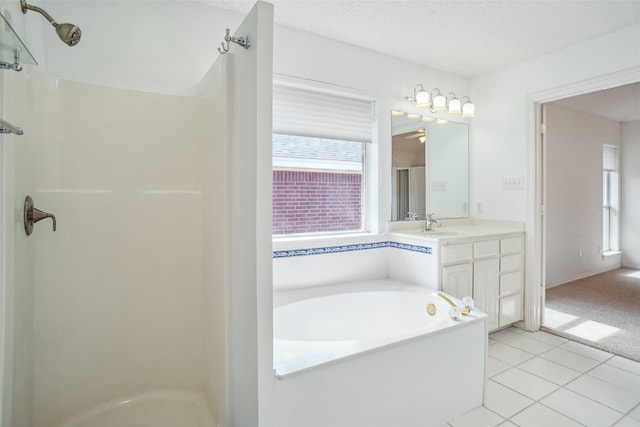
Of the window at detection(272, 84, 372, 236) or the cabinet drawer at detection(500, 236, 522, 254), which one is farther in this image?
the cabinet drawer at detection(500, 236, 522, 254)

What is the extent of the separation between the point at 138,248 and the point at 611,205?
6.52 m

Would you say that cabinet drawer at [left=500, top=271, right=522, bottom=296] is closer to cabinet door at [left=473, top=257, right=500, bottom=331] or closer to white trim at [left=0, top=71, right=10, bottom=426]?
cabinet door at [left=473, top=257, right=500, bottom=331]

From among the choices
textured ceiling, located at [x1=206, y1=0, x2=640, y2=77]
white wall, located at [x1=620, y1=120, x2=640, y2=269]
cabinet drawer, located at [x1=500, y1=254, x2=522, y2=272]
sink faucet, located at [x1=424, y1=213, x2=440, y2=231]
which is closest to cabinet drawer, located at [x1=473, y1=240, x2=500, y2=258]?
cabinet drawer, located at [x1=500, y1=254, x2=522, y2=272]

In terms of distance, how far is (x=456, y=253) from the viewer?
247cm

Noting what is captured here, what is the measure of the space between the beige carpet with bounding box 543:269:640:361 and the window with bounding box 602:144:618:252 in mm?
715

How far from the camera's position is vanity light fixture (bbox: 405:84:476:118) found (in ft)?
9.71

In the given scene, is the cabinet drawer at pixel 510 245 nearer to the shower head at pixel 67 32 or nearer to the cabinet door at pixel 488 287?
the cabinet door at pixel 488 287

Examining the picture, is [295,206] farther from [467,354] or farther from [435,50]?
[435,50]

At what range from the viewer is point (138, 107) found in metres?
1.78

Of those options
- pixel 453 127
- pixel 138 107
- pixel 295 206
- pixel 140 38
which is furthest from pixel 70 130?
pixel 453 127

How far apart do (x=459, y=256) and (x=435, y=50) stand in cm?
172

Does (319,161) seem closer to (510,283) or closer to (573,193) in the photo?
(510,283)

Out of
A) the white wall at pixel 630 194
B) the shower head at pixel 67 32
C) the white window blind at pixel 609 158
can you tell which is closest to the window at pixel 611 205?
→ the white window blind at pixel 609 158

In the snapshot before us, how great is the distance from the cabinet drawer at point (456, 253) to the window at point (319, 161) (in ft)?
2.34
